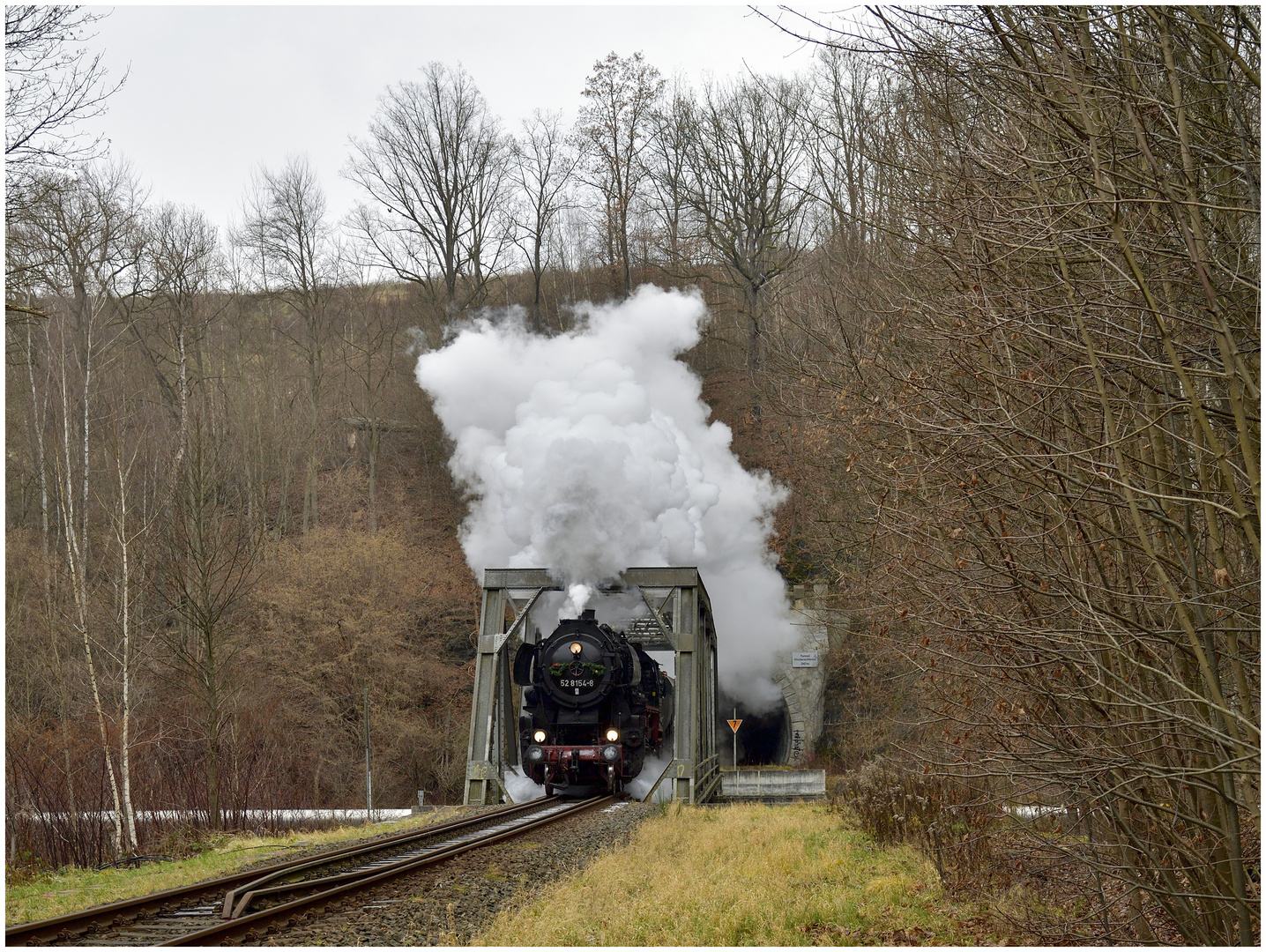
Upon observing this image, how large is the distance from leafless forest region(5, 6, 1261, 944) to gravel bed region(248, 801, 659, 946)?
3398mm

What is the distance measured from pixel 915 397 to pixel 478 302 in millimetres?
29175

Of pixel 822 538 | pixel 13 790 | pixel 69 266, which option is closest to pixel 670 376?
pixel 822 538

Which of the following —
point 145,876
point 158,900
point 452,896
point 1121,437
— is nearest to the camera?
point 1121,437

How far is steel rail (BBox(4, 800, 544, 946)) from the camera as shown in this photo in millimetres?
6434

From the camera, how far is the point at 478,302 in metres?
34.6

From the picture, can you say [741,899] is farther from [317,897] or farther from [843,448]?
[843,448]

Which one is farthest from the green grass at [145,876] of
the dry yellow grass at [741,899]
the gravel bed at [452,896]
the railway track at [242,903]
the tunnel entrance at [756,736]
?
the tunnel entrance at [756,736]

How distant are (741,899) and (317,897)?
3.18 metres

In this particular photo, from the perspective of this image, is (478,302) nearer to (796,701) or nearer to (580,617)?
(796,701)

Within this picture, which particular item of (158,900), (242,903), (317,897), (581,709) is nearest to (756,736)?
(581,709)

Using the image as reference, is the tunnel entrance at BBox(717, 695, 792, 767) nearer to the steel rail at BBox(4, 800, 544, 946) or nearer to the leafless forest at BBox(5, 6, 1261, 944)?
the leafless forest at BBox(5, 6, 1261, 944)

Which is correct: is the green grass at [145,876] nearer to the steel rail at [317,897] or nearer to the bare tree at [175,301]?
the steel rail at [317,897]

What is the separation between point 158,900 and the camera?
24.4ft

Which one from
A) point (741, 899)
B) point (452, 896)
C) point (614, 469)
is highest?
point (614, 469)
